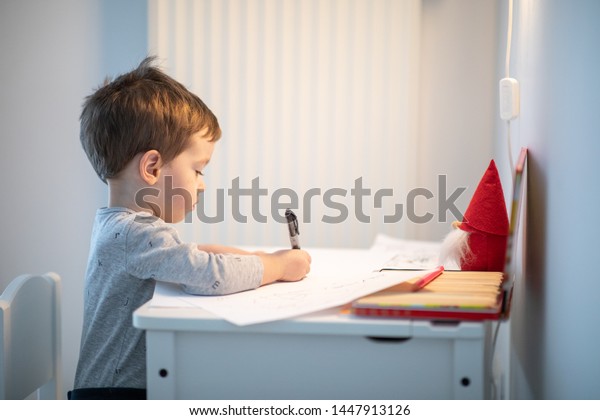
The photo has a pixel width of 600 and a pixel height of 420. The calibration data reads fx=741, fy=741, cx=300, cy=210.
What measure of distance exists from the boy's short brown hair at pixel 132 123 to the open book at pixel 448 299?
0.48 metres

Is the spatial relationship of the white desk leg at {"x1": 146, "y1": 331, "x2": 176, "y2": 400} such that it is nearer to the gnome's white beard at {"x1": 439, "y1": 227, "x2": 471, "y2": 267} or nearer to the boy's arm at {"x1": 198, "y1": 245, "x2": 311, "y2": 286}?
the boy's arm at {"x1": 198, "y1": 245, "x2": 311, "y2": 286}

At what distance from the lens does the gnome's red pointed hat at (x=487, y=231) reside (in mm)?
1241

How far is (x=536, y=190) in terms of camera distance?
1254 millimetres

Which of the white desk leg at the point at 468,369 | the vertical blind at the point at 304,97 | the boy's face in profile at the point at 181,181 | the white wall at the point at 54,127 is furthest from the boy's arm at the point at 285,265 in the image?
the white wall at the point at 54,127

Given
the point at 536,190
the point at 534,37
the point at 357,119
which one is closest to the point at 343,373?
the point at 536,190

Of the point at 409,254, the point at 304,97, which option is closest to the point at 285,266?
the point at 409,254

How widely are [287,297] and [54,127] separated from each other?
1.75 m

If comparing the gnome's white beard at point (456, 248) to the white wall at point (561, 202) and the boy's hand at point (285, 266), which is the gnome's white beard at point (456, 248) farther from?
the boy's hand at point (285, 266)

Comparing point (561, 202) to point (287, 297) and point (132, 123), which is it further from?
point (132, 123)

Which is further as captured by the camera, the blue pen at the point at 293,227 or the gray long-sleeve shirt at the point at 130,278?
the blue pen at the point at 293,227

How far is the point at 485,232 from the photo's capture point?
1244 millimetres

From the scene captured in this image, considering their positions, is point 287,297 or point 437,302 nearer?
point 437,302

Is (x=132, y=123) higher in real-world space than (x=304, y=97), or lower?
lower
